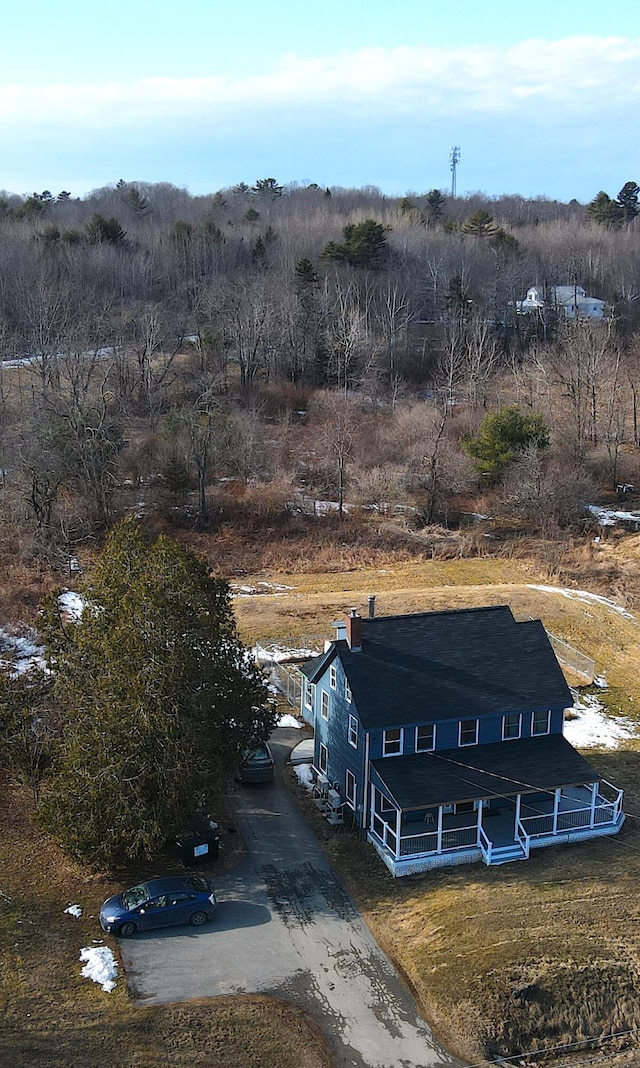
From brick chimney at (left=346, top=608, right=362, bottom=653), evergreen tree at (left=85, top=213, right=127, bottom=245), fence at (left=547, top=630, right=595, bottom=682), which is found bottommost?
fence at (left=547, top=630, right=595, bottom=682)

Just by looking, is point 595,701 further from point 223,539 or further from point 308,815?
point 223,539

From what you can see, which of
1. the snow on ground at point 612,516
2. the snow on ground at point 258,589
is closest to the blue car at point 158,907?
the snow on ground at point 258,589

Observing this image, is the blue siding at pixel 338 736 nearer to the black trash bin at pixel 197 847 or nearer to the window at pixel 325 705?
the window at pixel 325 705

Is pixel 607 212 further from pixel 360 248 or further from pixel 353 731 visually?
pixel 353 731

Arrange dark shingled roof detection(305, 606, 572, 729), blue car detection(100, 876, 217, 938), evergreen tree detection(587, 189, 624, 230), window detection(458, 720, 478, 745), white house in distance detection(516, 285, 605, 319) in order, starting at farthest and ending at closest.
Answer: evergreen tree detection(587, 189, 624, 230) → white house in distance detection(516, 285, 605, 319) → window detection(458, 720, 478, 745) → dark shingled roof detection(305, 606, 572, 729) → blue car detection(100, 876, 217, 938)

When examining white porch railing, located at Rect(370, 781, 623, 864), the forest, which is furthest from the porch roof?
the forest

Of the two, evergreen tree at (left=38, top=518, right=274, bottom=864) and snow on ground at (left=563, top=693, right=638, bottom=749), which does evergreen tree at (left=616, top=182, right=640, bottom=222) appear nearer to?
snow on ground at (left=563, top=693, right=638, bottom=749)
